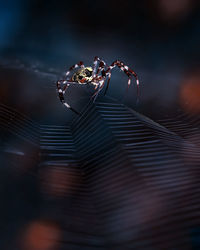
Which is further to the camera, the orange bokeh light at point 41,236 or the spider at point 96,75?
the spider at point 96,75

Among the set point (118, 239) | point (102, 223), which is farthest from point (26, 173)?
point (118, 239)

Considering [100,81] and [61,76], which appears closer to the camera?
[100,81]

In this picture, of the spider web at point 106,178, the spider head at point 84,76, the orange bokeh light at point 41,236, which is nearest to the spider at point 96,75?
the spider head at point 84,76

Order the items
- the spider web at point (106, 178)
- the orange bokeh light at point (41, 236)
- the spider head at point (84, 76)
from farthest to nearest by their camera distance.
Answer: the spider head at point (84, 76)
the spider web at point (106, 178)
the orange bokeh light at point (41, 236)

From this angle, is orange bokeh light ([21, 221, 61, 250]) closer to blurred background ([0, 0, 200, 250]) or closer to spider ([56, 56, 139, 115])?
blurred background ([0, 0, 200, 250])

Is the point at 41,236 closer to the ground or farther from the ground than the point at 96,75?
closer to the ground

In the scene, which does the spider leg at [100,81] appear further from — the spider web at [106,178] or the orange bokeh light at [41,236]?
the orange bokeh light at [41,236]

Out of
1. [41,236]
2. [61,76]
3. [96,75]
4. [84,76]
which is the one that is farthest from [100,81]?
[41,236]


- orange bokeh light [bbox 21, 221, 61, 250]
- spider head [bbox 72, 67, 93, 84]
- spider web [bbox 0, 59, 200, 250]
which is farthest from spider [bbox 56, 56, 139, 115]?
orange bokeh light [bbox 21, 221, 61, 250]

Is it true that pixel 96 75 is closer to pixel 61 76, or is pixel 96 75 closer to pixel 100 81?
pixel 100 81
